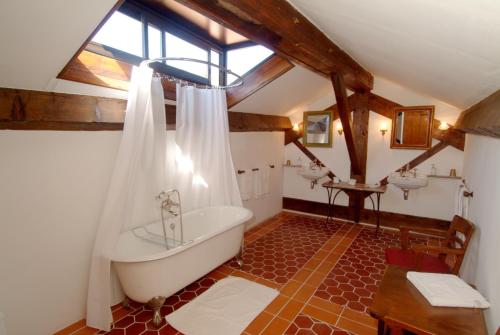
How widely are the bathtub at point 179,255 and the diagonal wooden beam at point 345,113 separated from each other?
6.07 feet

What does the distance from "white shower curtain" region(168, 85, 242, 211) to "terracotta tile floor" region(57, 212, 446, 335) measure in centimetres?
92

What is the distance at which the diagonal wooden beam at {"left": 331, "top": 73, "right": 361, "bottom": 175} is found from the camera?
3.31 meters

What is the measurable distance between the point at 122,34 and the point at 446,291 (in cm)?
327

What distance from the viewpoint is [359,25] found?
5.98 feet

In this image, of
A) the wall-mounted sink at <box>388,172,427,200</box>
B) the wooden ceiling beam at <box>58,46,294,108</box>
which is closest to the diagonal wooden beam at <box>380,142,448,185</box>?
the wall-mounted sink at <box>388,172,427,200</box>

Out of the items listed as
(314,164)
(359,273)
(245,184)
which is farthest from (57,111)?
(314,164)

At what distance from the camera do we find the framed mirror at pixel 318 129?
5.19 metres

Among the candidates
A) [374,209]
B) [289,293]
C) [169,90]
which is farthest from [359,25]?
[374,209]

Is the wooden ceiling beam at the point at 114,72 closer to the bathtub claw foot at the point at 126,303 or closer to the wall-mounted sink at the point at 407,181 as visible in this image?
the bathtub claw foot at the point at 126,303

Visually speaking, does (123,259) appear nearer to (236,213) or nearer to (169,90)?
(236,213)

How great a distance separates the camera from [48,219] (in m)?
2.21

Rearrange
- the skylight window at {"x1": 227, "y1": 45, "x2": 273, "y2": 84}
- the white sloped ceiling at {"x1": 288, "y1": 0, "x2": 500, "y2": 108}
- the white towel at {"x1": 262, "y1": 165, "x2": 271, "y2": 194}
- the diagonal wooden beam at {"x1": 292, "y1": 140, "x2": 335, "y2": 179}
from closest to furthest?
the white sloped ceiling at {"x1": 288, "y1": 0, "x2": 500, "y2": 108} → the skylight window at {"x1": 227, "y1": 45, "x2": 273, "y2": 84} → the white towel at {"x1": 262, "y1": 165, "x2": 271, "y2": 194} → the diagonal wooden beam at {"x1": 292, "y1": 140, "x2": 335, "y2": 179}

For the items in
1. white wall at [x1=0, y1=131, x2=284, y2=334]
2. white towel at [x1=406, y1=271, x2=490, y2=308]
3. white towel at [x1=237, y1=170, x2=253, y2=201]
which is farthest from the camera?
white towel at [x1=237, y1=170, x2=253, y2=201]

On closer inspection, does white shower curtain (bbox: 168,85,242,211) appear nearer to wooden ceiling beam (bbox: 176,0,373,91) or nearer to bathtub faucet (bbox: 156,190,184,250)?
bathtub faucet (bbox: 156,190,184,250)
